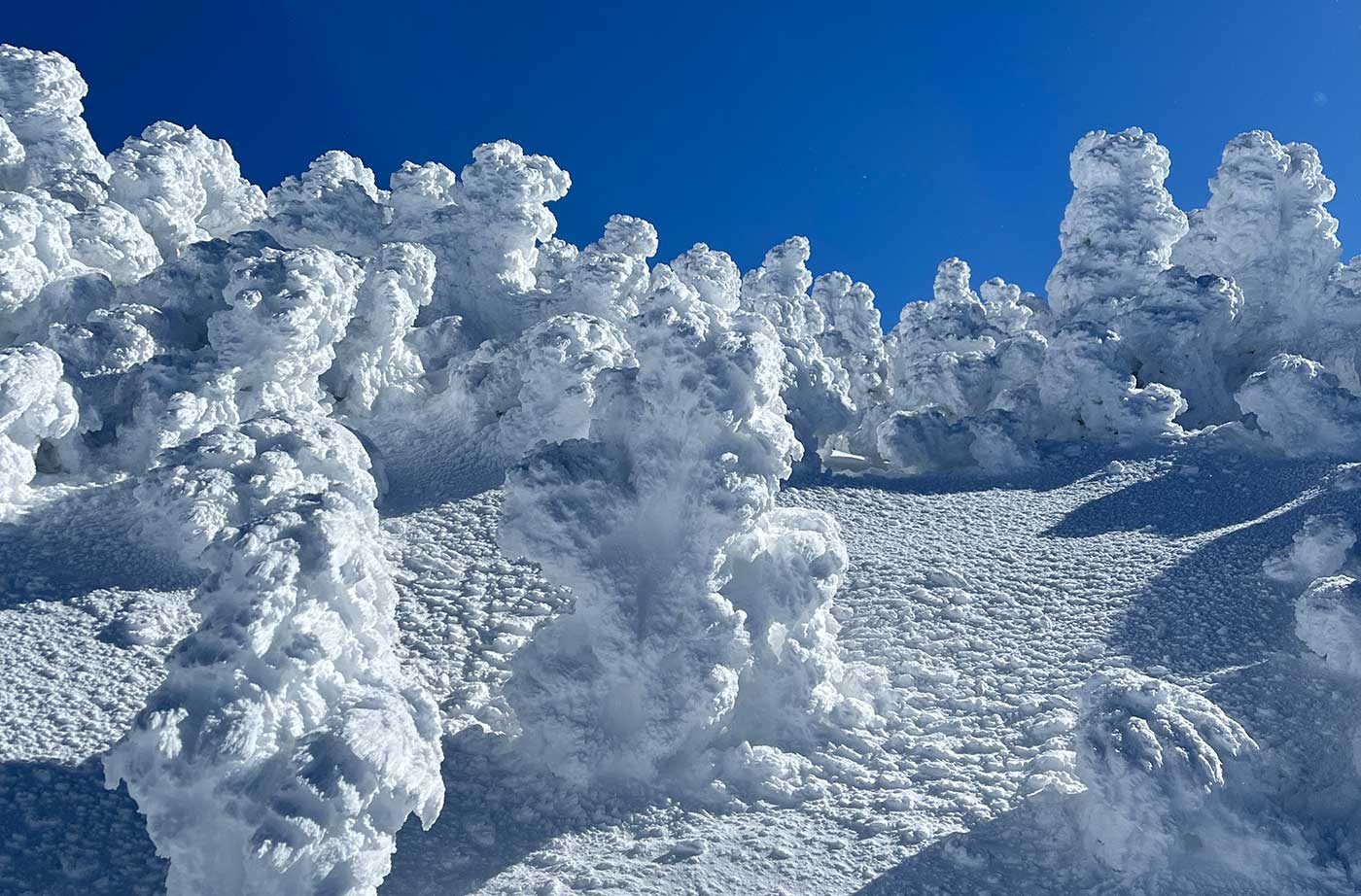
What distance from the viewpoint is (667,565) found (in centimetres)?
970

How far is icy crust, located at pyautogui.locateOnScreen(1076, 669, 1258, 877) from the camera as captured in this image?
7.90 m

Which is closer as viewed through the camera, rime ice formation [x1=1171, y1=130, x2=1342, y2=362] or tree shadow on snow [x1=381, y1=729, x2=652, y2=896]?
tree shadow on snow [x1=381, y1=729, x2=652, y2=896]

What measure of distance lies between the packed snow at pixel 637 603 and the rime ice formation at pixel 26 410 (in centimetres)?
5

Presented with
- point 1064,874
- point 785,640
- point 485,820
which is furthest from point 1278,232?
point 485,820

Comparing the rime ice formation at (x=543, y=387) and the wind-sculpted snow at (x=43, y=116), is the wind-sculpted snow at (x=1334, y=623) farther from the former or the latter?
the wind-sculpted snow at (x=43, y=116)

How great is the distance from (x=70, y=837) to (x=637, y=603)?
186 inches

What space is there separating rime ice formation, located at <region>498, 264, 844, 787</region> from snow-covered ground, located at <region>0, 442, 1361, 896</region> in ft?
2.02

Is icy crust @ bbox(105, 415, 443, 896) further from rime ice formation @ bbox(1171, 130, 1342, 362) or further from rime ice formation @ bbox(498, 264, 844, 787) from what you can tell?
rime ice formation @ bbox(1171, 130, 1342, 362)

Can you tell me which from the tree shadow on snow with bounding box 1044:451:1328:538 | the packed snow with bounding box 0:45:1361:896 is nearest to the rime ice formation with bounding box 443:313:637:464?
the packed snow with bounding box 0:45:1361:896

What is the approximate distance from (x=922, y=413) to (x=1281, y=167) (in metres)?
12.2

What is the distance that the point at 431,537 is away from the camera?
13344 millimetres

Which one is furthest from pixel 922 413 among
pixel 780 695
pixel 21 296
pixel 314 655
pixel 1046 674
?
pixel 21 296

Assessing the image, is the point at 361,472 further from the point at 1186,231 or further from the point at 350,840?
the point at 1186,231

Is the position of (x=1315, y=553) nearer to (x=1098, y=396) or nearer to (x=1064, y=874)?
(x=1064, y=874)
